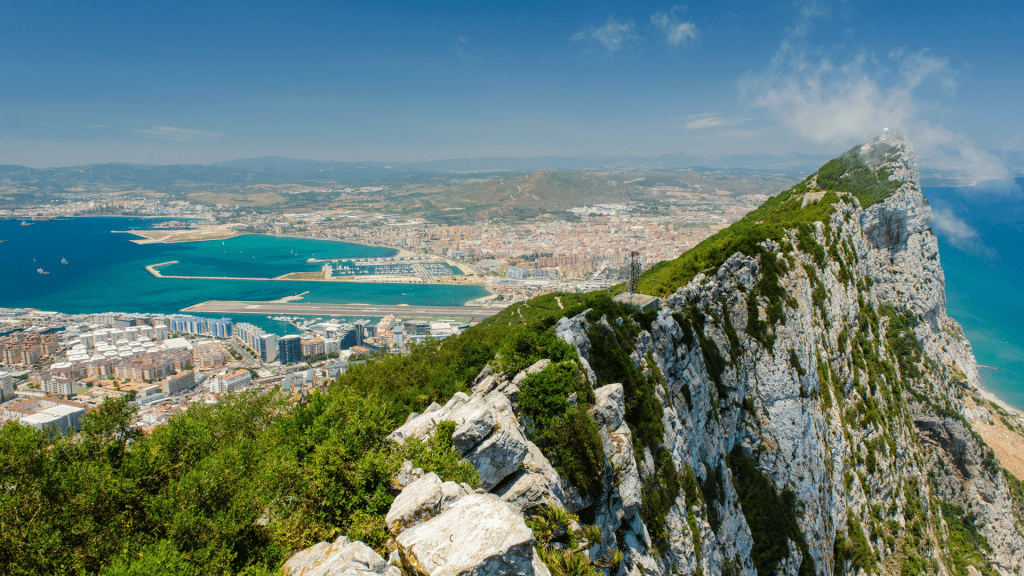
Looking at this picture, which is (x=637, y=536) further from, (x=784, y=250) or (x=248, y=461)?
(x=784, y=250)

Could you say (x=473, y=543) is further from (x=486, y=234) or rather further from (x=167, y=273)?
(x=486, y=234)

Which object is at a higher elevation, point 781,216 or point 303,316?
point 781,216

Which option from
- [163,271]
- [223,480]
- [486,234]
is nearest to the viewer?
[223,480]

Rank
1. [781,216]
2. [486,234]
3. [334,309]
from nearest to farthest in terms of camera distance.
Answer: [781,216], [334,309], [486,234]

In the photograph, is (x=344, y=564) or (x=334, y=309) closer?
(x=344, y=564)

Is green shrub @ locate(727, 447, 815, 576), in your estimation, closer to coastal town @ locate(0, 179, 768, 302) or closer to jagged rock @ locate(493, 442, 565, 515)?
coastal town @ locate(0, 179, 768, 302)

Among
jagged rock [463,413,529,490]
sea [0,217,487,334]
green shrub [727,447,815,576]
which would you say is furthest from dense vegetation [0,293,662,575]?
sea [0,217,487,334]

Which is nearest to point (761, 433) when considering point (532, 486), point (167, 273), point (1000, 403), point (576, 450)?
point (576, 450)
